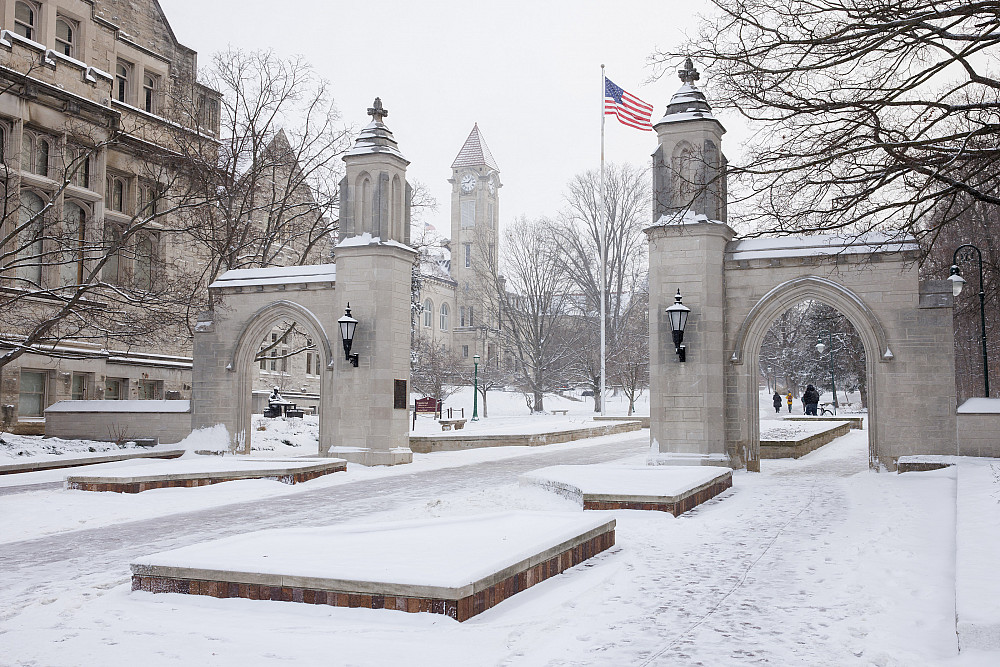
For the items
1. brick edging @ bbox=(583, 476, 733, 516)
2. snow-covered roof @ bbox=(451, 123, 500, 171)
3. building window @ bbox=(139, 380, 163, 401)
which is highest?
snow-covered roof @ bbox=(451, 123, 500, 171)

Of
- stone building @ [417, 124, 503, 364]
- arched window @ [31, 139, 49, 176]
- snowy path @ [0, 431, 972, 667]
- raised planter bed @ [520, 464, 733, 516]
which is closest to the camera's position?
snowy path @ [0, 431, 972, 667]

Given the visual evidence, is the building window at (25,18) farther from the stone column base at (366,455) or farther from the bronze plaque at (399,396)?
the stone column base at (366,455)

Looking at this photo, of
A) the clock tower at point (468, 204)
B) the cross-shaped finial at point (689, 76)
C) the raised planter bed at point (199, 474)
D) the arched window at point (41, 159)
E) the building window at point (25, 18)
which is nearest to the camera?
the raised planter bed at point (199, 474)

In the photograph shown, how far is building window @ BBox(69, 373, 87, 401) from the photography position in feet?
86.2

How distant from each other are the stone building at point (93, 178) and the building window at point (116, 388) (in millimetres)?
34

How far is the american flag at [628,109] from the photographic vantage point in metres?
30.5

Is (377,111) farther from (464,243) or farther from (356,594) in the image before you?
(464,243)

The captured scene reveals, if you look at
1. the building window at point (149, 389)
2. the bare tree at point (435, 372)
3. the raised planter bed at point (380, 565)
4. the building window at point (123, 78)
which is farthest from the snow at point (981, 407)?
the bare tree at point (435, 372)

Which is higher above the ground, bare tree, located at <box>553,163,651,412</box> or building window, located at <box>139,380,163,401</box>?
bare tree, located at <box>553,163,651,412</box>

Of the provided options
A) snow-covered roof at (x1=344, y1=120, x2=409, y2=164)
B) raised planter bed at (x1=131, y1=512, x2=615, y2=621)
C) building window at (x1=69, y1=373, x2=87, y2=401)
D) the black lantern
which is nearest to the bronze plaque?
the black lantern

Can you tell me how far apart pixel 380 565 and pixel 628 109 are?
2692 centimetres

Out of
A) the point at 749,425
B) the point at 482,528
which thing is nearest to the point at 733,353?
the point at 749,425

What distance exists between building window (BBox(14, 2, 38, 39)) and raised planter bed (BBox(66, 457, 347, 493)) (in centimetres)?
1743

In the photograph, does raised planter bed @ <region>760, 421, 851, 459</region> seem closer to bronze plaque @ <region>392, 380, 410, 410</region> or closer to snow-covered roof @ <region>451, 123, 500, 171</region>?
bronze plaque @ <region>392, 380, 410, 410</region>
